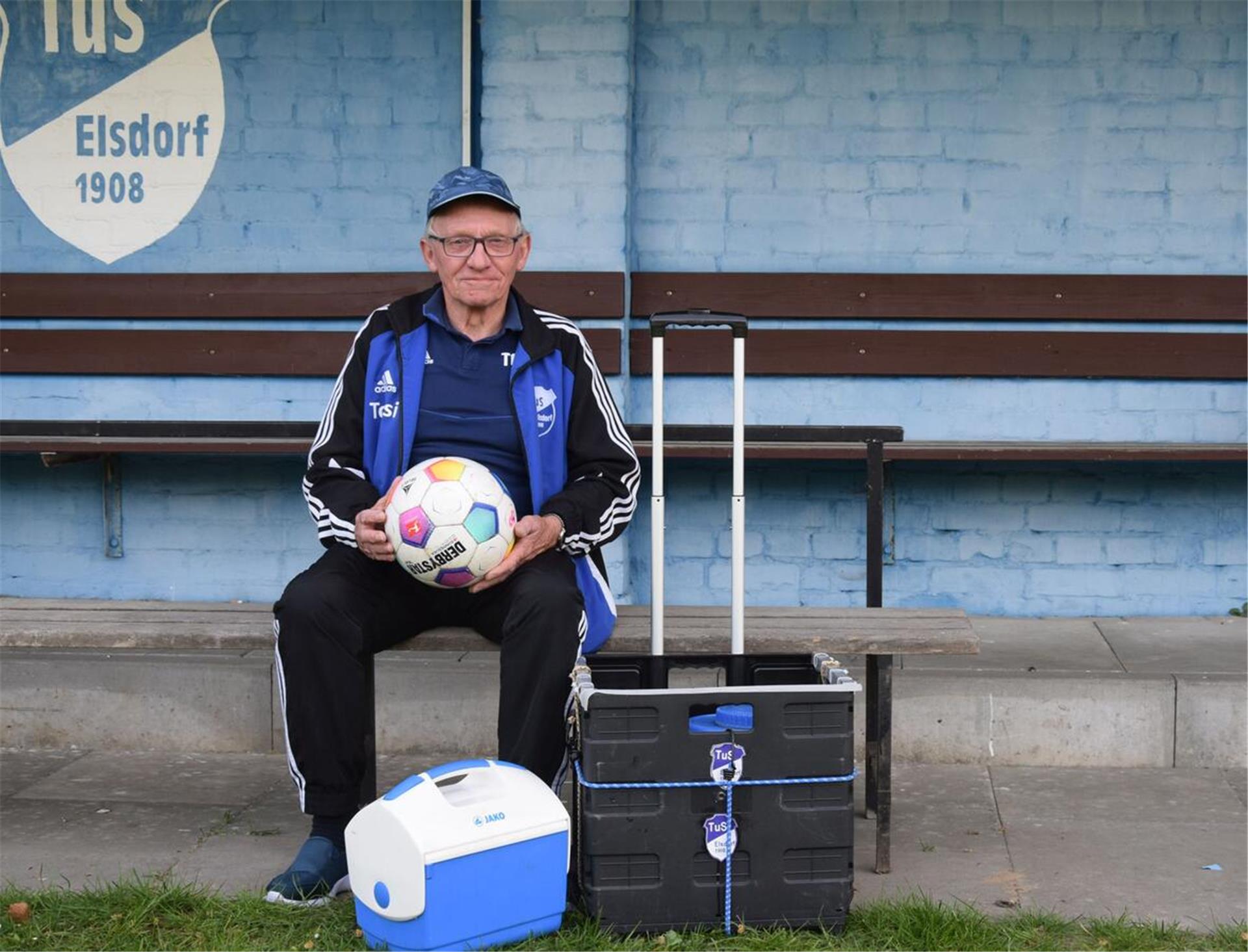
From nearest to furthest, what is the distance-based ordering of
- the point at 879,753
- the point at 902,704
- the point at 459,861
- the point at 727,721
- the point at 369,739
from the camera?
the point at 459,861
the point at 727,721
the point at 369,739
the point at 879,753
the point at 902,704

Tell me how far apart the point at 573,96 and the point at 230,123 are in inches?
57.5

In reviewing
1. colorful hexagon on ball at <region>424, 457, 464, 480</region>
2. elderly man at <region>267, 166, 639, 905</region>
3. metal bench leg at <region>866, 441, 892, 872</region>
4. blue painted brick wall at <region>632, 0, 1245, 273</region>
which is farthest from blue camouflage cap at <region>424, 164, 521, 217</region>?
blue painted brick wall at <region>632, 0, 1245, 273</region>

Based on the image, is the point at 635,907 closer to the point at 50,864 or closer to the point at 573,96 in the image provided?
the point at 50,864

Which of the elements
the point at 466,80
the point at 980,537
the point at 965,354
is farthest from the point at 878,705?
the point at 466,80

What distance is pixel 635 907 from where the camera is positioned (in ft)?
12.1

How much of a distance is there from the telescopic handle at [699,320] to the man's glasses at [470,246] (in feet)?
1.69

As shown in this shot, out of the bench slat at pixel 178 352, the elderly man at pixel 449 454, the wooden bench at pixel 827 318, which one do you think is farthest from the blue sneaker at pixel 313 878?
the bench slat at pixel 178 352

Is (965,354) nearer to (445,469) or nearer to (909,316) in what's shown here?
(909,316)

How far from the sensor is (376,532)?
4023 millimetres

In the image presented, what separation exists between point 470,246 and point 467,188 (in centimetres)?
16

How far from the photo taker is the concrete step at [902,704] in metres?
5.27

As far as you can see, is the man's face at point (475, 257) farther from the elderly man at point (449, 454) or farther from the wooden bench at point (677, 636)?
the wooden bench at point (677, 636)

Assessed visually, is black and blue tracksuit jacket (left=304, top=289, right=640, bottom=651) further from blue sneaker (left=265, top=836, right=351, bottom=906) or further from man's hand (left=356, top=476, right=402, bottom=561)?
blue sneaker (left=265, top=836, right=351, bottom=906)

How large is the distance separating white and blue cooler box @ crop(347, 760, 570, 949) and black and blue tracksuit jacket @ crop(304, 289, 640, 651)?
70 cm
